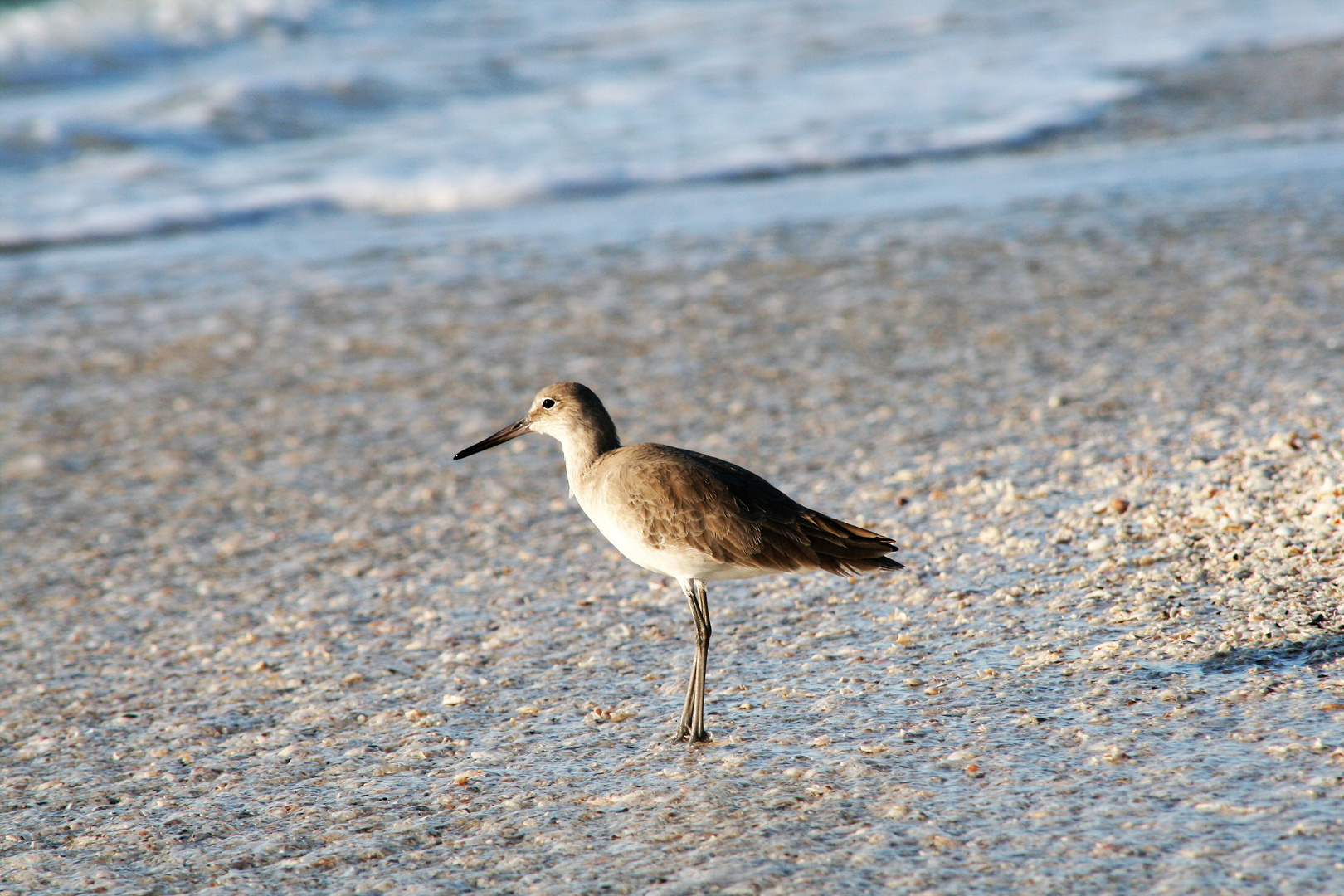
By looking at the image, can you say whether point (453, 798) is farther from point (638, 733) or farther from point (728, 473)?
point (728, 473)

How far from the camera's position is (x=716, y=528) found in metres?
4.00

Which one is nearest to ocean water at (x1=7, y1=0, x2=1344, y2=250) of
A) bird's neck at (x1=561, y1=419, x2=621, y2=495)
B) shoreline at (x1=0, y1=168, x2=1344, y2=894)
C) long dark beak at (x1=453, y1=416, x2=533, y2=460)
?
shoreline at (x1=0, y1=168, x2=1344, y2=894)

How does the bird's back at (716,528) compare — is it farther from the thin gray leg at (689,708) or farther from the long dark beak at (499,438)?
the long dark beak at (499,438)

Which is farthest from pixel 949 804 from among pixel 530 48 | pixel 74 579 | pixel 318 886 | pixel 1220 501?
pixel 530 48

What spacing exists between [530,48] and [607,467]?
48.2 feet

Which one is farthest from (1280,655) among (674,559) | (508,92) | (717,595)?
(508,92)

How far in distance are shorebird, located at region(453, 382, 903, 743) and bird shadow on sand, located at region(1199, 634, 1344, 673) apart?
3.26ft

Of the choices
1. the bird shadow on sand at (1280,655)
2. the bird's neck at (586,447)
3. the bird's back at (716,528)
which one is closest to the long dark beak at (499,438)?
the bird's neck at (586,447)

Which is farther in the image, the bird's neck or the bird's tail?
the bird's neck

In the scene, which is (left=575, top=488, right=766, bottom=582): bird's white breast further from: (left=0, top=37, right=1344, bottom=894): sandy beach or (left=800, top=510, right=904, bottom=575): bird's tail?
→ (left=0, top=37, right=1344, bottom=894): sandy beach

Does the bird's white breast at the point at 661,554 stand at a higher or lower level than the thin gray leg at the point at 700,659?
higher

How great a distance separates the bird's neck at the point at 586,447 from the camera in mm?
4562

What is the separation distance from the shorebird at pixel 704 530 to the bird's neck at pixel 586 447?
232 mm

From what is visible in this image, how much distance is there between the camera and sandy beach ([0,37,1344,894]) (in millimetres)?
3527
